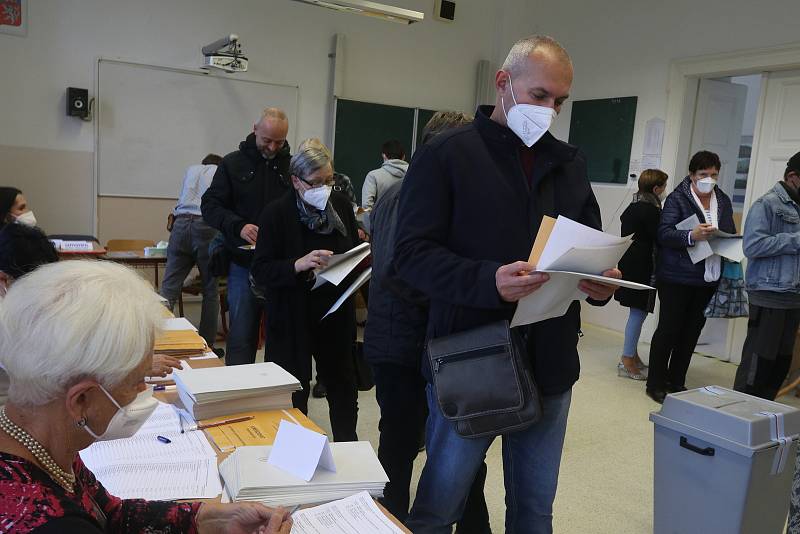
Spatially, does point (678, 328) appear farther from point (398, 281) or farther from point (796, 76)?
point (398, 281)


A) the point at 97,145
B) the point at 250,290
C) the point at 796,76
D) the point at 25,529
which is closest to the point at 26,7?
the point at 97,145

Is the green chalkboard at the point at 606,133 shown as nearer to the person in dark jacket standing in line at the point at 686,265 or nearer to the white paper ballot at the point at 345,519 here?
the person in dark jacket standing in line at the point at 686,265

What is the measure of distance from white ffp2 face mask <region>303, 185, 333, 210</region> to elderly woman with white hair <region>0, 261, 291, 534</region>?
4.77 ft

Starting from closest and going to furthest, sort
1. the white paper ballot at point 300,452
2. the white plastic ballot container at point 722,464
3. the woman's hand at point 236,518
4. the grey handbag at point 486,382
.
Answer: the woman's hand at point 236,518 < the white paper ballot at point 300,452 < the grey handbag at point 486,382 < the white plastic ballot container at point 722,464

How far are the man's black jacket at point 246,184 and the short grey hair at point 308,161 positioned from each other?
803 millimetres

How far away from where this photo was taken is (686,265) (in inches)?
162

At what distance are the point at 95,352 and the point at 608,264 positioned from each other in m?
1.11

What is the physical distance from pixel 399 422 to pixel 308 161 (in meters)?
1.05

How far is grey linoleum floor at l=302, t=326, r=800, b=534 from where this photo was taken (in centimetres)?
279

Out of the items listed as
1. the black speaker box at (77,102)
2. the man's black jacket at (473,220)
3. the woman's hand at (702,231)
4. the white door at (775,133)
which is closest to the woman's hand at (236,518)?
the man's black jacket at (473,220)

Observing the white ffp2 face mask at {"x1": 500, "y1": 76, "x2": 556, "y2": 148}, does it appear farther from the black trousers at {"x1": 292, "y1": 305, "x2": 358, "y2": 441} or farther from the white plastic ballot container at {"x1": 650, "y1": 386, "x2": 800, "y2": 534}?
the white plastic ballot container at {"x1": 650, "y1": 386, "x2": 800, "y2": 534}

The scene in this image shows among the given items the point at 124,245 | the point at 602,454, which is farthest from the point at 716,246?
the point at 124,245

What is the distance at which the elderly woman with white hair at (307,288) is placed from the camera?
250 cm

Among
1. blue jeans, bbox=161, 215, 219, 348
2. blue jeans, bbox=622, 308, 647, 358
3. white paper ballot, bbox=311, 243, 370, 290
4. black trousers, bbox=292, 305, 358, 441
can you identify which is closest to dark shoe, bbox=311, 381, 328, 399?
blue jeans, bbox=161, 215, 219, 348
